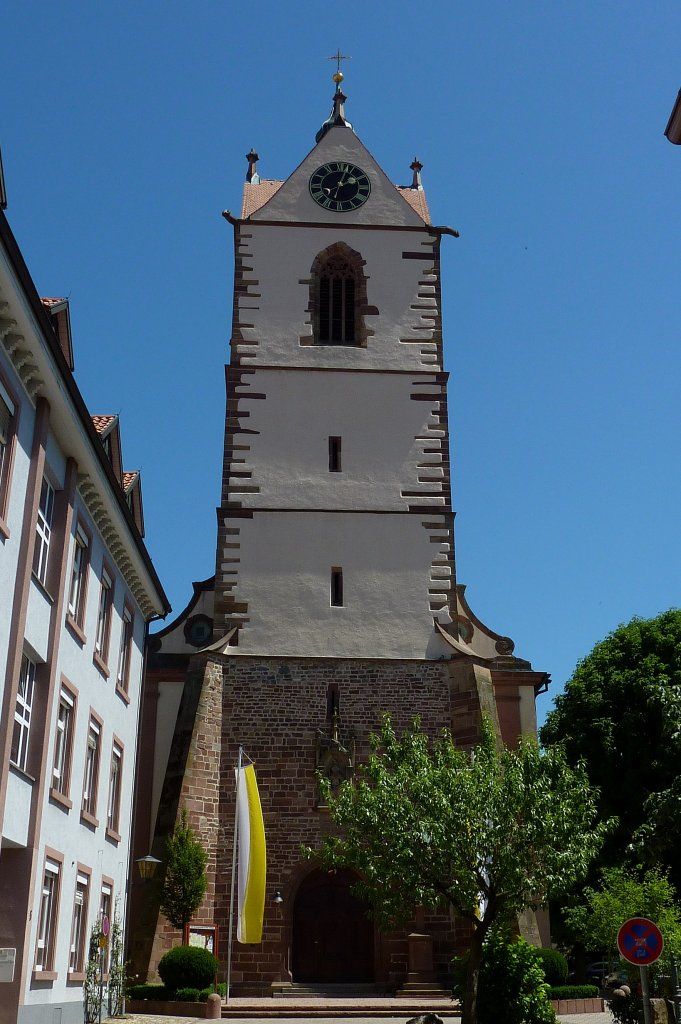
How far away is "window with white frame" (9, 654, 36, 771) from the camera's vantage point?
545 inches

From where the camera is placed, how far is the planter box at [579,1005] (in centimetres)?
2025

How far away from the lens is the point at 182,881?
69.9ft

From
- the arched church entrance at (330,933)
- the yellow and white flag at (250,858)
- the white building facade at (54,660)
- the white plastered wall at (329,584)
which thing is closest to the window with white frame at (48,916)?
the white building facade at (54,660)

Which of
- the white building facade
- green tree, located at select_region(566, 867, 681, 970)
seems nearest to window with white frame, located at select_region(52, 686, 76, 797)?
the white building facade

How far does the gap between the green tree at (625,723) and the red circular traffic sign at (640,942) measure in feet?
50.6

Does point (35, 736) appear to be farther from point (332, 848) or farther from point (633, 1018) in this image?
point (633, 1018)

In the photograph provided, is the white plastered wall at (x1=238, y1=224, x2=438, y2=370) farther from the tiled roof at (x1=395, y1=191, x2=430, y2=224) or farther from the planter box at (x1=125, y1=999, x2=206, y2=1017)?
the planter box at (x1=125, y1=999, x2=206, y2=1017)

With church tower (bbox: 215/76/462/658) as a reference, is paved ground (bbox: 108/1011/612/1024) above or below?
below

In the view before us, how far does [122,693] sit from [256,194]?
17.5 metres

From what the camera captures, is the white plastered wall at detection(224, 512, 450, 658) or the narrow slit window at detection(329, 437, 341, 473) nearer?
the white plastered wall at detection(224, 512, 450, 658)

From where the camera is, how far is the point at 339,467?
88.6 feet

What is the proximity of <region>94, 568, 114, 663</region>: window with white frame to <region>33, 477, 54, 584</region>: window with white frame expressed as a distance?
306cm

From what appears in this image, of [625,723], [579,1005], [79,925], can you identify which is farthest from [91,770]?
[625,723]

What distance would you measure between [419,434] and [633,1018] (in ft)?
49.1
